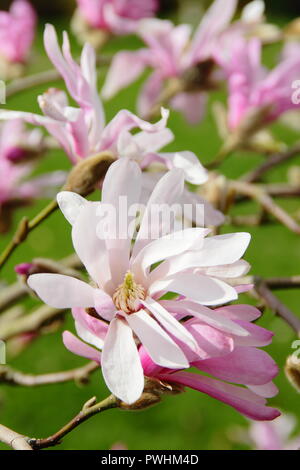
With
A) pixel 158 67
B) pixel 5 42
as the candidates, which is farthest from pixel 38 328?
pixel 5 42

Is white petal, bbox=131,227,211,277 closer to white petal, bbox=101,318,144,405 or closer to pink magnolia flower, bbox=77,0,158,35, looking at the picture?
white petal, bbox=101,318,144,405

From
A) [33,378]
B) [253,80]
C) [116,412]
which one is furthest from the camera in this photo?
[116,412]

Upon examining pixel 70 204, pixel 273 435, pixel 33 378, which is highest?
pixel 70 204

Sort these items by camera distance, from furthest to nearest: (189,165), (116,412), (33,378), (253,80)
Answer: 1. (116,412)
2. (253,80)
3. (33,378)
4. (189,165)

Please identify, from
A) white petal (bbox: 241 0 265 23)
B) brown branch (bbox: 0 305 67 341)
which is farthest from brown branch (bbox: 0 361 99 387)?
white petal (bbox: 241 0 265 23)

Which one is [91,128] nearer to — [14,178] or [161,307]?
[161,307]

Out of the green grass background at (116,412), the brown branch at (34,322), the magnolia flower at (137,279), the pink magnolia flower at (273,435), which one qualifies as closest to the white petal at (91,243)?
the magnolia flower at (137,279)

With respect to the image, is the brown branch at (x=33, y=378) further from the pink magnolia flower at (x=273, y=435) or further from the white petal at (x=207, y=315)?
the pink magnolia flower at (x=273, y=435)

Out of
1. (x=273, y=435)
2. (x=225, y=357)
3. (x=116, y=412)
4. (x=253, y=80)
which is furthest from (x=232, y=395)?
(x=116, y=412)
